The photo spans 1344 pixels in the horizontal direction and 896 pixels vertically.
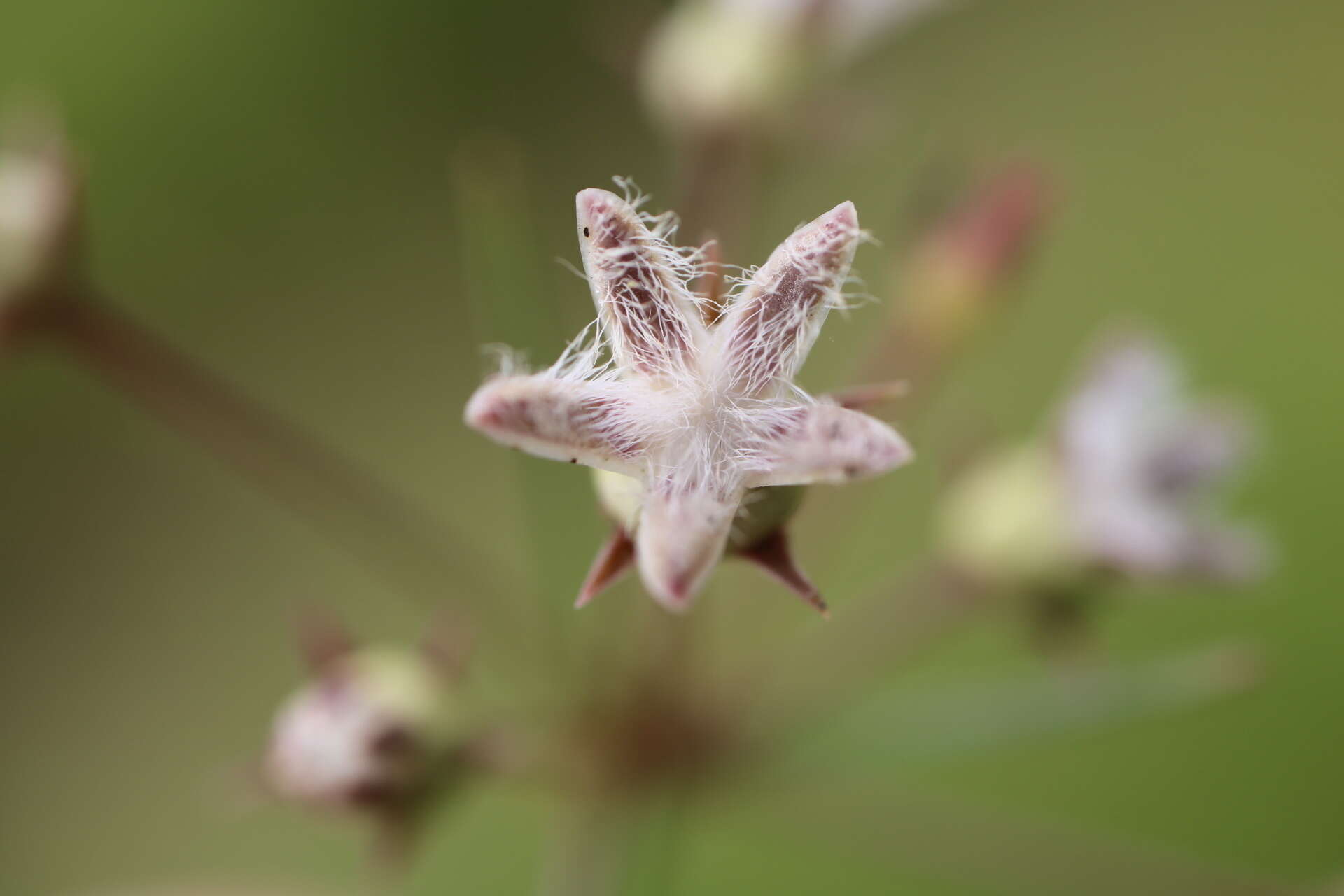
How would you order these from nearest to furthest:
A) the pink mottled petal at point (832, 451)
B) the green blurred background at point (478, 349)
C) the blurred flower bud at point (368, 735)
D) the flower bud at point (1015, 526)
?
the pink mottled petal at point (832, 451) → the blurred flower bud at point (368, 735) → the flower bud at point (1015, 526) → the green blurred background at point (478, 349)

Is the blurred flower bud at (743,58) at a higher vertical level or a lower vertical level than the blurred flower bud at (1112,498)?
Answer: higher

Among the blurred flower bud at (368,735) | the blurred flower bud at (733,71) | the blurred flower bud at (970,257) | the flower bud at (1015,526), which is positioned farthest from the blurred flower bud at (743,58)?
the blurred flower bud at (368,735)

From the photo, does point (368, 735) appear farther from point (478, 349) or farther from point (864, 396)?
point (478, 349)

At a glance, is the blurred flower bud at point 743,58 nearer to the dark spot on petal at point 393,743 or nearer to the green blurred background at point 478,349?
the green blurred background at point 478,349

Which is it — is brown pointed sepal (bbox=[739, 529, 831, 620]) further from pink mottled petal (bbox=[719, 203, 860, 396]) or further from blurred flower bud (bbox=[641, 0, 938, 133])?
blurred flower bud (bbox=[641, 0, 938, 133])

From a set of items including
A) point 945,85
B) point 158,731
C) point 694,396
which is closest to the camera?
point 694,396

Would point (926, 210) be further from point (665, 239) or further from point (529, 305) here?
point (665, 239)

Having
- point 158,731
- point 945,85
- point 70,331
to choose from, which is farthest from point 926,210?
point 158,731
